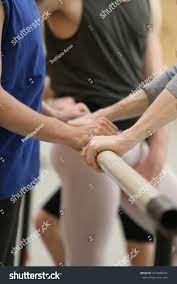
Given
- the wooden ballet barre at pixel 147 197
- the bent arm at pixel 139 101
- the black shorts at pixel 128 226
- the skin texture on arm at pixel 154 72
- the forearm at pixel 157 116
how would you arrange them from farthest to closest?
the black shorts at pixel 128 226
the skin texture on arm at pixel 154 72
the bent arm at pixel 139 101
the forearm at pixel 157 116
the wooden ballet barre at pixel 147 197

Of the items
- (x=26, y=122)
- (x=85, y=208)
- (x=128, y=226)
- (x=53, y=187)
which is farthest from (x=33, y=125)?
(x=53, y=187)

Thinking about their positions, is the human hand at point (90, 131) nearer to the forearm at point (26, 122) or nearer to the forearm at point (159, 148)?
the forearm at point (26, 122)

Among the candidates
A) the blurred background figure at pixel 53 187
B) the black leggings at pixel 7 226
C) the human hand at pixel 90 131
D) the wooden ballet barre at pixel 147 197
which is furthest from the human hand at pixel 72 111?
the wooden ballet barre at pixel 147 197

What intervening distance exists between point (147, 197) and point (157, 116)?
1.01 feet

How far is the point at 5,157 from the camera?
3.43ft

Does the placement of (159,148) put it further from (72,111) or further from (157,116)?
(157,116)

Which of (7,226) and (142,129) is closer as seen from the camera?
(142,129)

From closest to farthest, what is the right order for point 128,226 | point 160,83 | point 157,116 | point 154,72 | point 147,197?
1. point 147,197
2. point 157,116
3. point 160,83
4. point 154,72
5. point 128,226

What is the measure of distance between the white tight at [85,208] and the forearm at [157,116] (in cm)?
29

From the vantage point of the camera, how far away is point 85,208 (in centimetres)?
129

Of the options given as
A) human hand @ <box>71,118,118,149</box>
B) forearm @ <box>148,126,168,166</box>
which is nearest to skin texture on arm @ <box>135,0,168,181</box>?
forearm @ <box>148,126,168,166</box>

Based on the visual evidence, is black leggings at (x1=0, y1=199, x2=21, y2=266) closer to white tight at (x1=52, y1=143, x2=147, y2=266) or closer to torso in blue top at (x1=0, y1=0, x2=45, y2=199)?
torso in blue top at (x1=0, y1=0, x2=45, y2=199)

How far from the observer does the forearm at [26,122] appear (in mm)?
960
